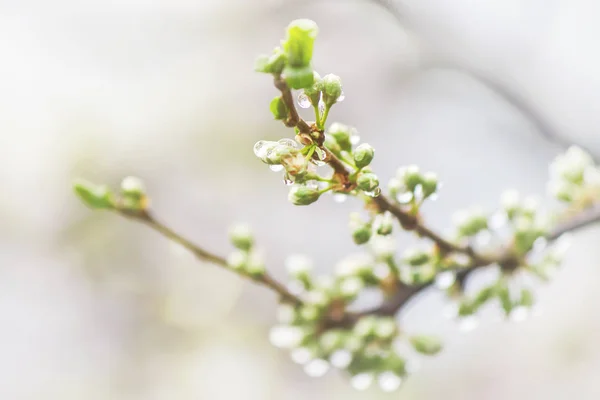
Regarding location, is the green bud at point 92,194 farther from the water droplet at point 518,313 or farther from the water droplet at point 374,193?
the water droplet at point 518,313

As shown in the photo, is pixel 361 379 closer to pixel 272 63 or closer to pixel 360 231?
pixel 360 231

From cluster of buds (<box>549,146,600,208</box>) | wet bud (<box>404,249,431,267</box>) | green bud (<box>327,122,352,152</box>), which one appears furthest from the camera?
cluster of buds (<box>549,146,600,208</box>)

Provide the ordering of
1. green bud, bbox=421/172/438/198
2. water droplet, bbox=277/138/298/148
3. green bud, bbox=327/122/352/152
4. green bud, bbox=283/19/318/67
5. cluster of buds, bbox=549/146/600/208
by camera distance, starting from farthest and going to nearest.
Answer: cluster of buds, bbox=549/146/600/208, green bud, bbox=421/172/438/198, green bud, bbox=327/122/352/152, water droplet, bbox=277/138/298/148, green bud, bbox=283/19/318/67

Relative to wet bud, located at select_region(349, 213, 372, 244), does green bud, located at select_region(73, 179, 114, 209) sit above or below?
above

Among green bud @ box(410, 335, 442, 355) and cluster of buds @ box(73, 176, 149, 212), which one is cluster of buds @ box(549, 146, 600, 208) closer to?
green bud @ box(410, 335, 442, 355)

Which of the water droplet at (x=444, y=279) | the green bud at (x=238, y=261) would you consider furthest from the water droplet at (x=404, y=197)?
the green bud at (x=238, y=261)

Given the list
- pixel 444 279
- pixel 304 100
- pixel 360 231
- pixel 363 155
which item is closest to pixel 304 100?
pixel 304 100

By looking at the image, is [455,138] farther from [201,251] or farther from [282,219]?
[201,251]

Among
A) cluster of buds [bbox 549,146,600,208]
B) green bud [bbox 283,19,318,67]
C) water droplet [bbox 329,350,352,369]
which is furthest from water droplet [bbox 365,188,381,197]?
cluster of buds [bbox 549,146,600,208]
